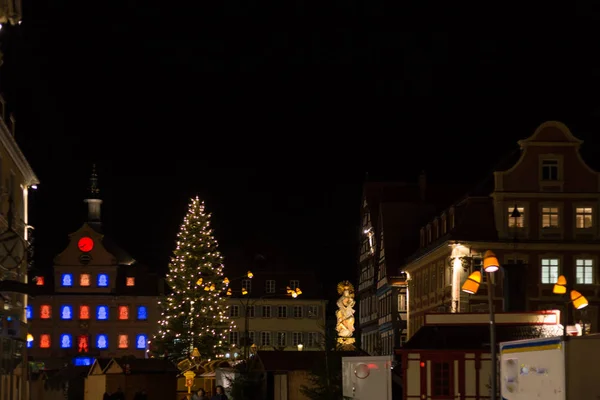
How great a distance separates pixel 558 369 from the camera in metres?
19.7

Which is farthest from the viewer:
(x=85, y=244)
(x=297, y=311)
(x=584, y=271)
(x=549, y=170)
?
(x=85, y=244)

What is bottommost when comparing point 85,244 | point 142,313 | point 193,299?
point 193,299

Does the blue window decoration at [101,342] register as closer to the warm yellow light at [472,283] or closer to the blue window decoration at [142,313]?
the blue window decoration at [142,313]

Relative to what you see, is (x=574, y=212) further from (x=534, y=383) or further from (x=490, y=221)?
(x=534, y=383)

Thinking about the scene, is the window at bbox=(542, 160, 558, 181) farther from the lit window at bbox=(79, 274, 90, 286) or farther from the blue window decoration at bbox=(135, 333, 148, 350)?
the lit window at bbox=(79, 274, 90, 286)

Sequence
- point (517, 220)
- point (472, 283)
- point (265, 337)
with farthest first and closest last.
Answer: point (265, 337)
point (517, 220)
point (472, 283)

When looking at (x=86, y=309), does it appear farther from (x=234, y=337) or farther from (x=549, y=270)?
(x=549, y=270)

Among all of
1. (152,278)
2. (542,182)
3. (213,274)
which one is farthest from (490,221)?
(152,278)

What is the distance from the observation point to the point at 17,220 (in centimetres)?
5647

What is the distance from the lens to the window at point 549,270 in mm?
68188

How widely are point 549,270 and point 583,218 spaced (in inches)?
126

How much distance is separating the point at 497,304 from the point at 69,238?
73167mm

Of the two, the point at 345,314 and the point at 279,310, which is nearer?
the point at 345,314

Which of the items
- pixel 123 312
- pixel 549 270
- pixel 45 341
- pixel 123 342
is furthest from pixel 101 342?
pixel 549 270
